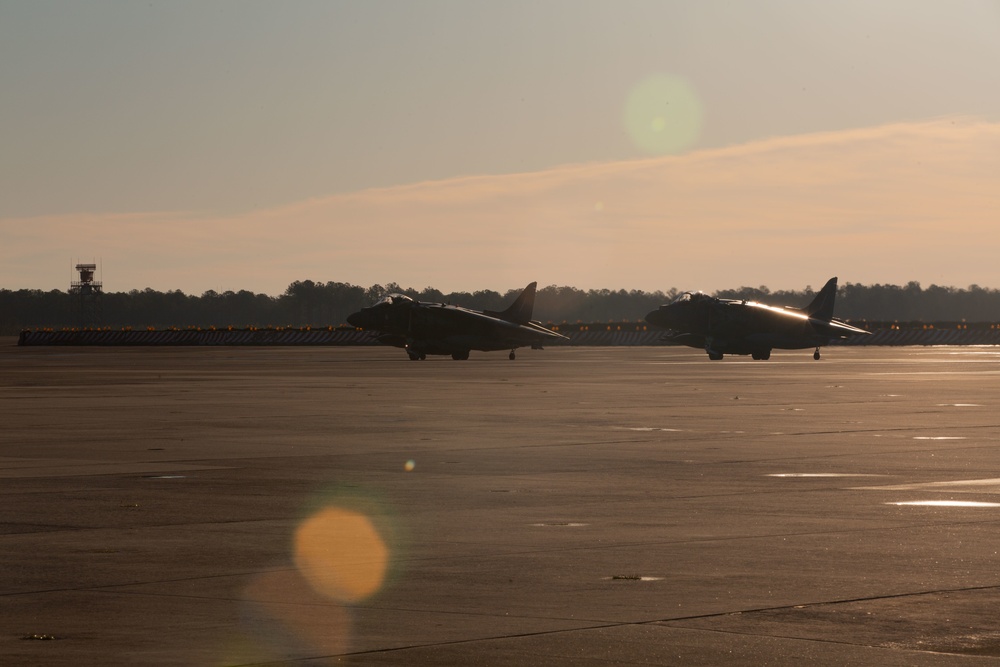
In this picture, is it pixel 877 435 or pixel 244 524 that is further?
pixel 877 435

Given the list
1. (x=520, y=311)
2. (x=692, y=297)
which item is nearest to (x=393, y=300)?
(x=520, y=311)

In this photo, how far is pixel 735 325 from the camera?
243 ft

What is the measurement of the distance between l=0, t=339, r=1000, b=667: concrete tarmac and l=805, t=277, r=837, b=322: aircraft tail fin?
5781cm

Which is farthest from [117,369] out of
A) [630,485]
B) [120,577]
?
[120,577]

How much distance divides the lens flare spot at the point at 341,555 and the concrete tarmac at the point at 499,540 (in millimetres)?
40

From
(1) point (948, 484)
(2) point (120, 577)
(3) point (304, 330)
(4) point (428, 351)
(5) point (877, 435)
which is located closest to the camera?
(2) point (120, 577)

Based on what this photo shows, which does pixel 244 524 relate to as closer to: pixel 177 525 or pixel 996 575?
pixel 177 525

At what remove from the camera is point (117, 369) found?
189 ft

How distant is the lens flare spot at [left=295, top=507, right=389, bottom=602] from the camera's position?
10.2 meters

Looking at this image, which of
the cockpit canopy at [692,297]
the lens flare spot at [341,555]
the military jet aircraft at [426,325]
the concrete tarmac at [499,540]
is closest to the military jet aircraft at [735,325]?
the cockpit canopy at [692,297]

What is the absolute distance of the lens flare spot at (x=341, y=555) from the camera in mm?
10219

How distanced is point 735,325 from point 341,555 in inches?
2502

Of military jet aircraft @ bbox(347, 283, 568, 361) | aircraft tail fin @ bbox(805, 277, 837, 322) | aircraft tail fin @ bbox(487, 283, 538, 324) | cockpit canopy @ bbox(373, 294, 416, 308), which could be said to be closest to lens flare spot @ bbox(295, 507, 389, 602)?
military jet aircraft @ bbox(347, 283, 568, 361)

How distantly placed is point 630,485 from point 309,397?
20172mm
